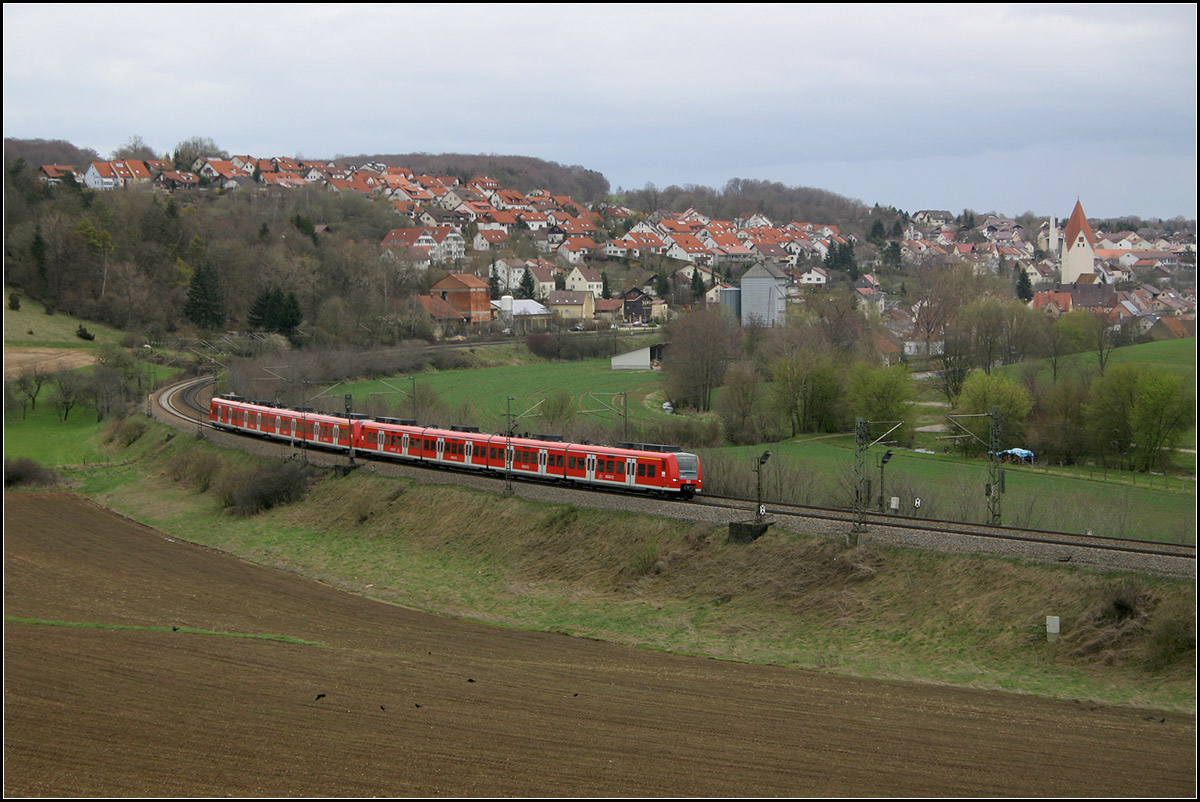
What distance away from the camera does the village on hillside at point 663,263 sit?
3745 inches

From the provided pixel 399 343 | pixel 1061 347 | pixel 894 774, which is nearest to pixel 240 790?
pixel 894 774

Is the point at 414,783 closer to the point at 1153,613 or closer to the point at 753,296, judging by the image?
the point at 1153,613

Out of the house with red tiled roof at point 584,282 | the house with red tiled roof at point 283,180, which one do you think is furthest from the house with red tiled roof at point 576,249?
the house with red tiled roof at point 283,180

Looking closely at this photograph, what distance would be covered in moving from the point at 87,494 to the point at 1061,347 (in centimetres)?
6007

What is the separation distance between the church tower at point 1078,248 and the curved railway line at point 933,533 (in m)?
107

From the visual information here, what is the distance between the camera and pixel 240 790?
14125 millimetres

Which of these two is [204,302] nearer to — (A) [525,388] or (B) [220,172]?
(A) [525,388]

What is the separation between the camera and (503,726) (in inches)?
658

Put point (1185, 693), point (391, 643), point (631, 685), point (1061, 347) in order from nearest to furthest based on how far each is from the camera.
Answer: point (1185, 693), point (631, 685), point (391, 643), point (1061, 347)

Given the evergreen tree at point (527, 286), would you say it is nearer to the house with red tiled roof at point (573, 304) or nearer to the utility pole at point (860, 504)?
the house with red tiled roof at point (573, 304)

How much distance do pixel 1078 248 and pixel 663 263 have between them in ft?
192

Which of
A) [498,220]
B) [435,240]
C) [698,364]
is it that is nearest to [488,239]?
[435,240]

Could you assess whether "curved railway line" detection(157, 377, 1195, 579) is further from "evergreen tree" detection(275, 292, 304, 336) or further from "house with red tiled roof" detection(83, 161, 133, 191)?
"house with red tiled roof" detection(83, 161, 133, 191)

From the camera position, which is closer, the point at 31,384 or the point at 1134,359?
the point at 1134,359
